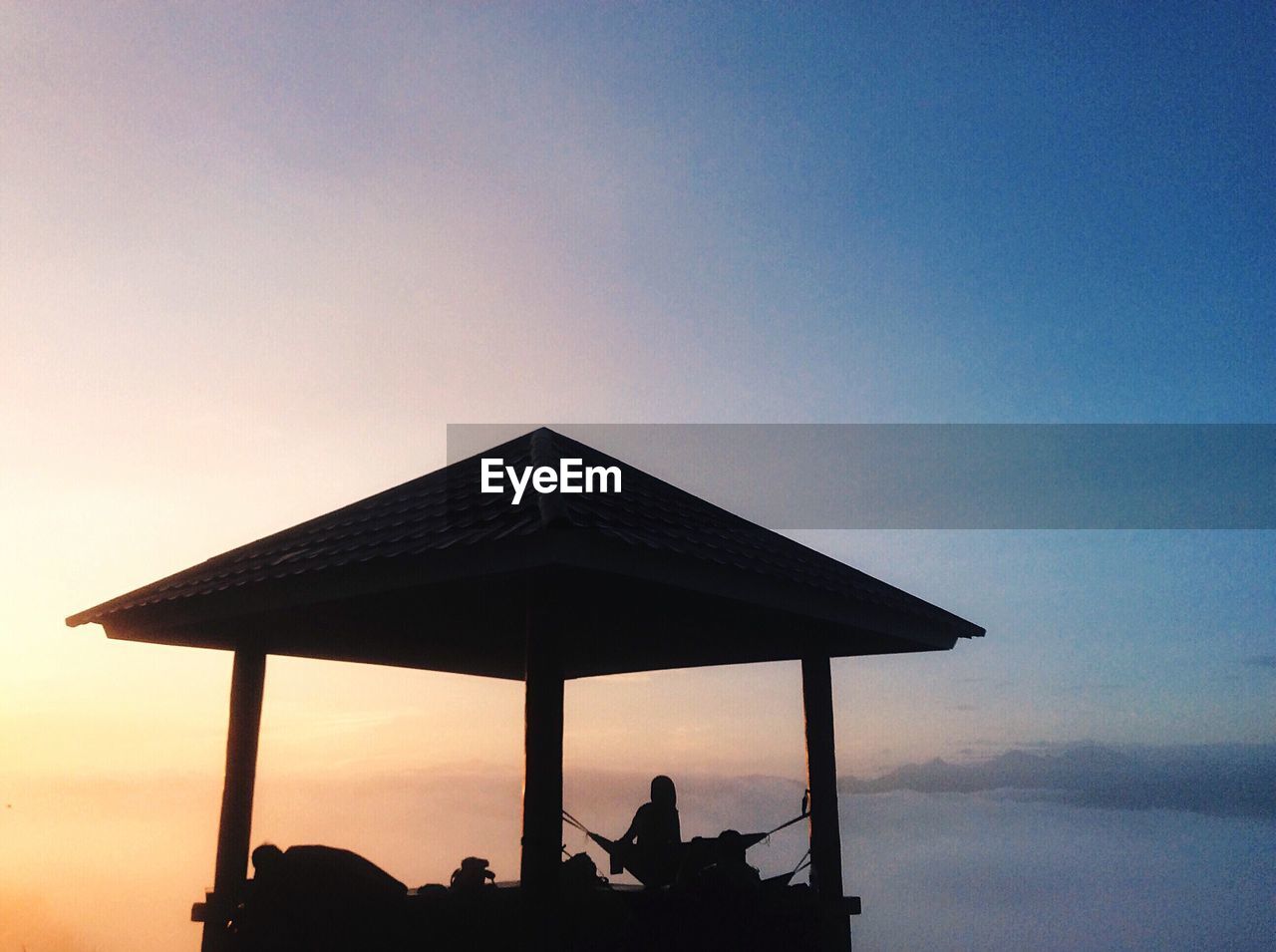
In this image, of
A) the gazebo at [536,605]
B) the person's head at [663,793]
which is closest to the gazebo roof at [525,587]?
the gazebo at [536,605]

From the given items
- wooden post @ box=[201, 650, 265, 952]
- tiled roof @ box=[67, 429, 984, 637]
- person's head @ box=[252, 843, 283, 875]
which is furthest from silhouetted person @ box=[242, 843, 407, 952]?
wooden post @ box=[201, 650, 265, 952]

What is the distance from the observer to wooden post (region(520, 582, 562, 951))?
5.60 meters

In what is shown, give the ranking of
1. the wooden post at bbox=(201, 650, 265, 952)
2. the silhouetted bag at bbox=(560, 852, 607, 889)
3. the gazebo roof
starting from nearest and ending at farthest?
the gazebo roof → the silhouetted bag at bbox=(560, 852, 607, 889) → the wooden post at bbox=(201, 650, 265, 952)

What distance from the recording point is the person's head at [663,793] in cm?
991

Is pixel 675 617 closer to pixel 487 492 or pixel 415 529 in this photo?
pixel 487 492

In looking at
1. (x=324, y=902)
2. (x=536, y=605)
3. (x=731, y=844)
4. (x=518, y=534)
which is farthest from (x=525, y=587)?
(x=731, y=844)

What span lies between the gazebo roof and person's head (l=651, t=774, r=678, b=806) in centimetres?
128

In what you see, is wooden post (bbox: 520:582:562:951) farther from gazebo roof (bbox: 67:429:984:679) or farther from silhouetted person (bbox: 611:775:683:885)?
silhouetted person (bbox: 611:775:683:885)

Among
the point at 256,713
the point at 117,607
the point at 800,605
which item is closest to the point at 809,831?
the point at 800,605

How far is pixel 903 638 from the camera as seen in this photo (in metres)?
8.20

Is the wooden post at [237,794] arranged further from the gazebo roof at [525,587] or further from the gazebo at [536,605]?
the gazebo roof at [525,587]

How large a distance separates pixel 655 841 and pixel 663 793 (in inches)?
26.2

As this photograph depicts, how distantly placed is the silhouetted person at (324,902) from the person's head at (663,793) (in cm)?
394

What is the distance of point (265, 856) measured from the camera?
6645mm
